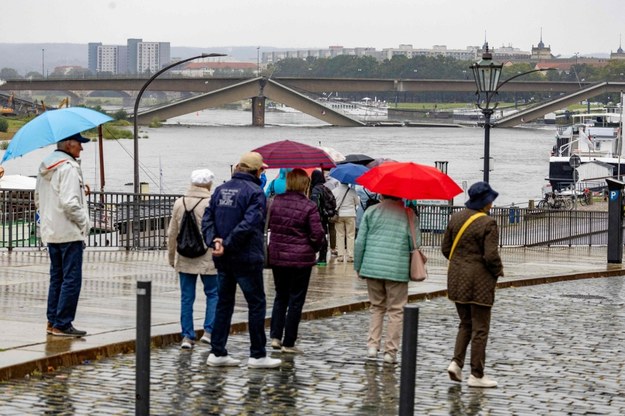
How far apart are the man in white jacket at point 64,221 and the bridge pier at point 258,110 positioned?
383 ft

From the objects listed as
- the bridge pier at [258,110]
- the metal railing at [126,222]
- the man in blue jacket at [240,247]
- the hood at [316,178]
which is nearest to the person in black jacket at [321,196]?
the hood at [316,178]

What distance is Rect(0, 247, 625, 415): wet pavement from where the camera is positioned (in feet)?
29.1

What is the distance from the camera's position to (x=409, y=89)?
143125mm

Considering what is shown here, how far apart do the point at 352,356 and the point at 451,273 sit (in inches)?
57.2

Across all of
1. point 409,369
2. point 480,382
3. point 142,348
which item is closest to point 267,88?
point 480,382

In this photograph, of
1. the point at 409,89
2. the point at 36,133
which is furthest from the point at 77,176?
the point at 409,89

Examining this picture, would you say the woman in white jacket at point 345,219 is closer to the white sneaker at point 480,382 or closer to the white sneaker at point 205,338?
the white sneaker at point 205,338

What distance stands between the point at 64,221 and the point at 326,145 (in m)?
99.0

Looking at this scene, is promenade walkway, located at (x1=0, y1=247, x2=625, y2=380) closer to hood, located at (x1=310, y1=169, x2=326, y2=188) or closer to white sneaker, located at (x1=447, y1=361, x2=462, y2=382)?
hood, located at (x1=310, y1=169, x2=326, y2=188)

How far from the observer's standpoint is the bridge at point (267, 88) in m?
120

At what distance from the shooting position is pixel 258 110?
135000 millimetres

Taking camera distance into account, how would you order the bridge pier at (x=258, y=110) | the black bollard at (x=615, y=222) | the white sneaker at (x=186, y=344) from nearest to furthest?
the white sneaker at (x=186, y=344)
the black bollard at (x=615, y=222)
the bridge pier at (x=258, y=110)

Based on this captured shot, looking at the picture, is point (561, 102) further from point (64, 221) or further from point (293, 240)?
point (64, 221)

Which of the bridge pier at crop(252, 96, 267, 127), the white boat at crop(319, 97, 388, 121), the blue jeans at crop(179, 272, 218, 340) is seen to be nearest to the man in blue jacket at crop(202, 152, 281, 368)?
the blue jeans at crop(179, 272, 218, 340)
